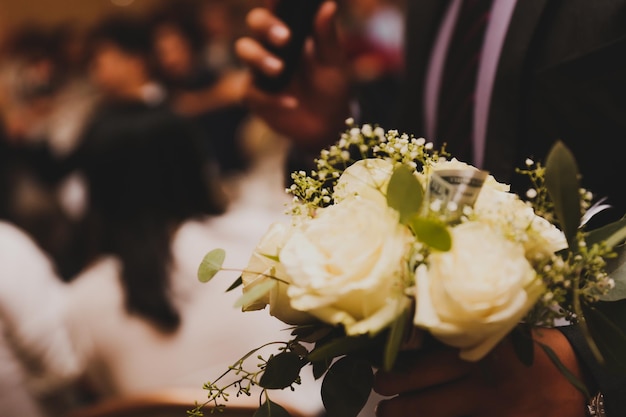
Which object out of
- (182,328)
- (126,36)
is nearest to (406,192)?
(182,328)

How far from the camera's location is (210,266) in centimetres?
79

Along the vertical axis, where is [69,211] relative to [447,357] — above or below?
above

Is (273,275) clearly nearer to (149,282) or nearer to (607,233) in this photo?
(607,233)

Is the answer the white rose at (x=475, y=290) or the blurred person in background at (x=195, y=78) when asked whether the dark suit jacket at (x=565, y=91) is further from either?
the blurred person in background at (x=195, y=78)

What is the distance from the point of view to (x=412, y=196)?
0.68 meters

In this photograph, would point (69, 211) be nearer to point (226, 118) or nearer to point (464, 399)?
point (226, 118)

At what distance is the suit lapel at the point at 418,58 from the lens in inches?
58.3

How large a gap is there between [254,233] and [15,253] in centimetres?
75

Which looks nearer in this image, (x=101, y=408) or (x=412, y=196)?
(x=412, y=196)

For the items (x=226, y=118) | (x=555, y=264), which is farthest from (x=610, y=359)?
(x=226, y=118)

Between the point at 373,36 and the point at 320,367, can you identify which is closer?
the point at 320,367

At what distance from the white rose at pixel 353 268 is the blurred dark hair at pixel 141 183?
1.54 metres

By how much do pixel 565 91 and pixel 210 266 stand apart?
2.18ft

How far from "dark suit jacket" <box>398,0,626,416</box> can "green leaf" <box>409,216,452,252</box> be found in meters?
0.48
